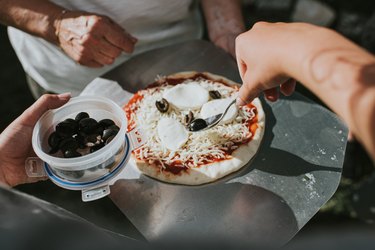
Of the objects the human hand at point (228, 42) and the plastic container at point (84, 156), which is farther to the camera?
the human hand at point (228, 42)

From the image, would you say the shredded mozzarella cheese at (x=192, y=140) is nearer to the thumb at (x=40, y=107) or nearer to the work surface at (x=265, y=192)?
the work surface at (x=265, y=192)

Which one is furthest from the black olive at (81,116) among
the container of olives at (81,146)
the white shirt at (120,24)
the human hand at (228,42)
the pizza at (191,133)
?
the human hand at (228,42)

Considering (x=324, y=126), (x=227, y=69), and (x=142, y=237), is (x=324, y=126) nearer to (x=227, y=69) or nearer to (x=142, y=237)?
(x=227, y=69)

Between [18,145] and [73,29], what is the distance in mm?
501

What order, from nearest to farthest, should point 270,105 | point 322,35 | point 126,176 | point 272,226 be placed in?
point 322,35 → point 272,226 → point 126,176 → point 270,105

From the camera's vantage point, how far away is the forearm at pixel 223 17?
6.13ft

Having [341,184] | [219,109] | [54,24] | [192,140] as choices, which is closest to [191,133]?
[192,140]

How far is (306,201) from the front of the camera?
1.42 meters

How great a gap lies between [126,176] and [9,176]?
371mm

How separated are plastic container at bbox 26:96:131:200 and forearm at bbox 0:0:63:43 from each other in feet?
1.22

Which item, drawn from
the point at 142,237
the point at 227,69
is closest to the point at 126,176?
the point at 142,237

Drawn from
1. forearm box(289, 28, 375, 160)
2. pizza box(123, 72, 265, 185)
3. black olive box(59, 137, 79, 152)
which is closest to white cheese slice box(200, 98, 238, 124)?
pizza box(123, 72, 265, 185)

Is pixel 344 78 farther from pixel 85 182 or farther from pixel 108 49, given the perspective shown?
pixel 108 49

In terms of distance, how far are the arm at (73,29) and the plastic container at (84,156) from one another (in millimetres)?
273
